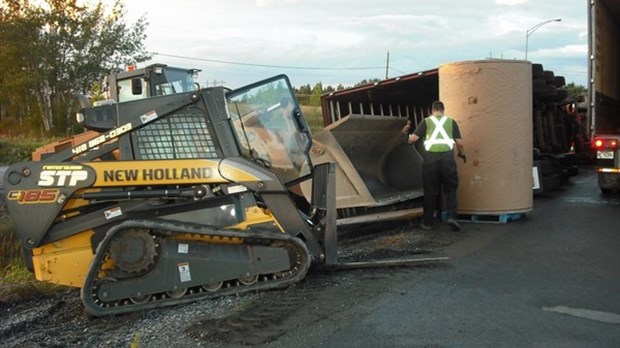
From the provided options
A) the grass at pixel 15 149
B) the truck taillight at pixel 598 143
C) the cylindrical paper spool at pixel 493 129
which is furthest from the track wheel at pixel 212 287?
the grass at pixel 15 149

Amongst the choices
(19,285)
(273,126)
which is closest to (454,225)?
(273,126)

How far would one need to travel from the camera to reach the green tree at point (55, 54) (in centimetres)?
3189

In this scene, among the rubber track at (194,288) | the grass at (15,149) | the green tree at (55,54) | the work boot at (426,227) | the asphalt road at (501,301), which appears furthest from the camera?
the green tree at (55,54)

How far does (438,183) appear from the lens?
27.4 ft

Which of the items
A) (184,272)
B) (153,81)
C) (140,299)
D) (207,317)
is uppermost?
(153,81)

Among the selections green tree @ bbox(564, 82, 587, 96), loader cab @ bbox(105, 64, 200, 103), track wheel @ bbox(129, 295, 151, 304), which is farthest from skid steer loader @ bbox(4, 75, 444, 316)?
green tree @ bbox(564, 82, 587, 96)

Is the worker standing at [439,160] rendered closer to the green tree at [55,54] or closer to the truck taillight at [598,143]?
the truck taillight at [598,143]

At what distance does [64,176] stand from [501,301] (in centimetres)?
373

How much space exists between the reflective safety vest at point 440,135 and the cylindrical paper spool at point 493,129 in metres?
0.56

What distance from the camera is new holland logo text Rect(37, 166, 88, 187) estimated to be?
488cm

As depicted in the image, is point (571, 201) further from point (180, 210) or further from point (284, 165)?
point (180, 210)

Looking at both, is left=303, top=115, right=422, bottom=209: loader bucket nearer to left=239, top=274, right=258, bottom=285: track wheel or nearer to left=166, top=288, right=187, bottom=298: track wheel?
left=239, top=274, right=258, bottom=285: track wheel

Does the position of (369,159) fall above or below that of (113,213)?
above

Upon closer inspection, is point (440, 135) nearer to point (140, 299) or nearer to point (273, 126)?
point (273, 126)
